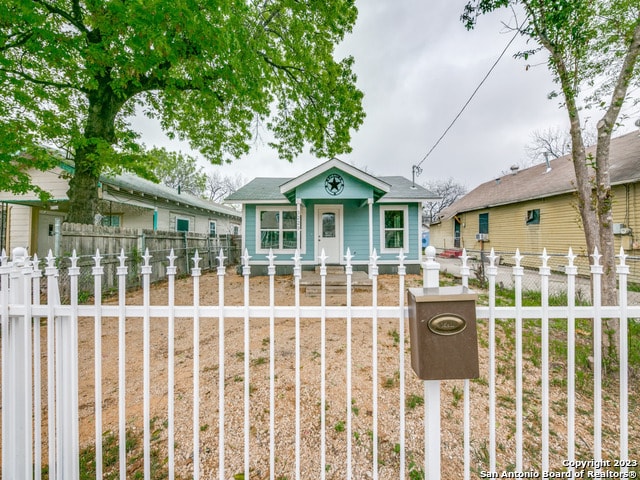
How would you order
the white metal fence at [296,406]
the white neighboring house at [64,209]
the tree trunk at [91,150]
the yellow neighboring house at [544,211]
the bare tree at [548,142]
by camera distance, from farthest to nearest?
1. the bare tree at [548,142]
2. the white neighboring house at [64,209]
3. the yellow neighboring house at [544,211]
4. the tree trunk at [91,150]
5. the white metal fence at [296,406]

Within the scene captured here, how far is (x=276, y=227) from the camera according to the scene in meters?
9.73

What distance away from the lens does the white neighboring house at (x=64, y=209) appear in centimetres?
838

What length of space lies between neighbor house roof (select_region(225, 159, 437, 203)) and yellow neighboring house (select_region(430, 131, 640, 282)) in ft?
11.4

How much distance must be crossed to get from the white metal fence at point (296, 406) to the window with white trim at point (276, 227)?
673 centimetres

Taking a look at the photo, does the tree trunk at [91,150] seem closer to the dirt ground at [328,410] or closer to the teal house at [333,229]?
the teal house at [333,229]

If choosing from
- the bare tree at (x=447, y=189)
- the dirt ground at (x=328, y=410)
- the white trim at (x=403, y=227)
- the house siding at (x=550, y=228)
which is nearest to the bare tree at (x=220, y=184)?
the bare tree at (x=447, y=189)

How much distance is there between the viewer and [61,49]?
4.44 m

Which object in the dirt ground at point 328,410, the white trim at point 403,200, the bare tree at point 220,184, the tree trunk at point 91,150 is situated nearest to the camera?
the dirt ground at point 328,410

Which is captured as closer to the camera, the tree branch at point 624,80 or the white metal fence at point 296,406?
the white metal fence at point 296,406

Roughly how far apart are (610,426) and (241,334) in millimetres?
3970

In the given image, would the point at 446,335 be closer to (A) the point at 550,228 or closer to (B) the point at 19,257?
(B) the point at 19,257

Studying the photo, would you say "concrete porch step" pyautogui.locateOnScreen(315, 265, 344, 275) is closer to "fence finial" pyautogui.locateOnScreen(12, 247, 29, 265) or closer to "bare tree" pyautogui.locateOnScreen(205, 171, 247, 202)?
"fence finial" pyautogui.locateOnScreen(12, 247, 29, 265)

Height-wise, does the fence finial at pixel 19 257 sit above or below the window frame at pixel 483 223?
below

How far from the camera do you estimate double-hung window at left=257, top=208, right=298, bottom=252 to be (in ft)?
31.9
